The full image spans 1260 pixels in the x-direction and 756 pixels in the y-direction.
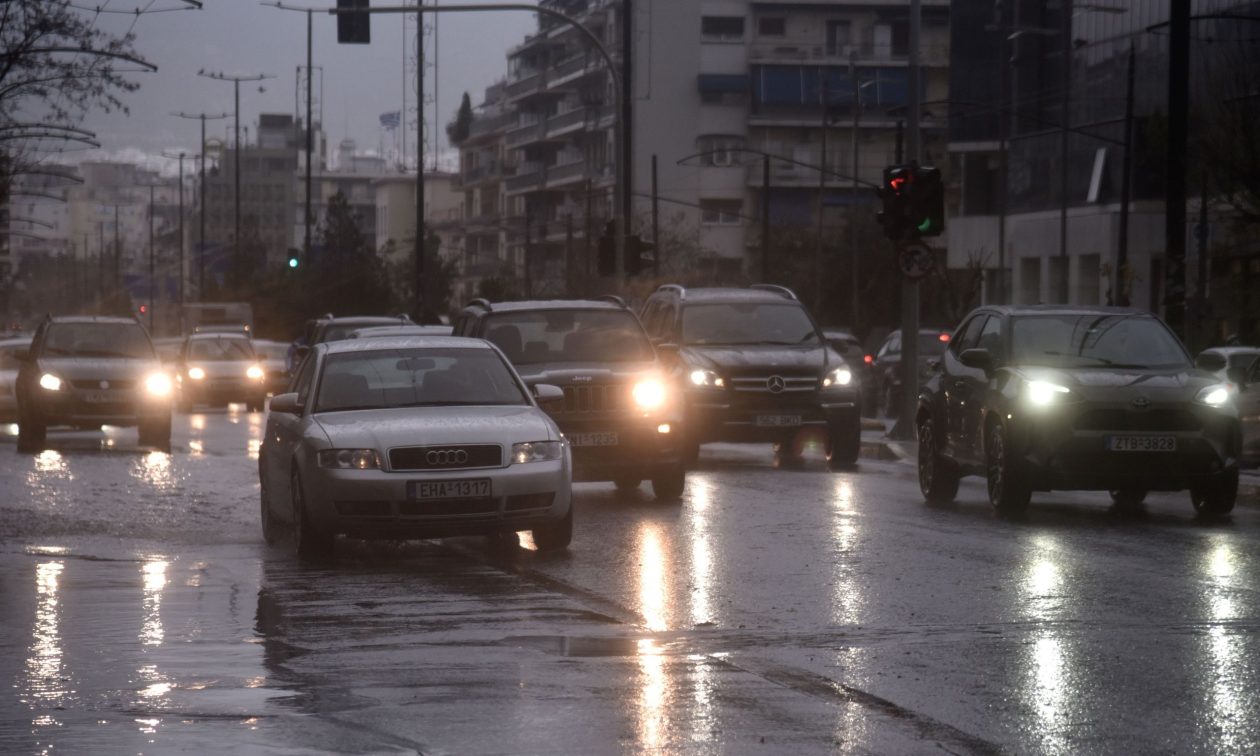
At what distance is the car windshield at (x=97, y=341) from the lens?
29344 mm

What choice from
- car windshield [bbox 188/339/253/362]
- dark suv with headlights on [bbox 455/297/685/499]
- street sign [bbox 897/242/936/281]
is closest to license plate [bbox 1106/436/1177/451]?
dark suv with headlights on [bbox 455/297/685/499]

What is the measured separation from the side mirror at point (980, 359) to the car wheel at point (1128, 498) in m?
1.72

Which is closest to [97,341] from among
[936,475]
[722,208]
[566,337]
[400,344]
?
[566,337]

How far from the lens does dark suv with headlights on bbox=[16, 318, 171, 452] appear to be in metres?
28.3

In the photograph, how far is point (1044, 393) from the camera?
1655 cm

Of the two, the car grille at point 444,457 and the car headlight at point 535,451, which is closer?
the car grille at point 444,457

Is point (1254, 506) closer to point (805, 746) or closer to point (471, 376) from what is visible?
point (471, 376)

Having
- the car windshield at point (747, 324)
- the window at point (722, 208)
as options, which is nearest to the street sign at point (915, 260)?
the car windshield at point (747, 324)

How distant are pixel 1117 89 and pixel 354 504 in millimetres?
57422

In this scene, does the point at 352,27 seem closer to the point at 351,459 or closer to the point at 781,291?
the point at 781,291

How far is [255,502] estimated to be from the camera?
19.3m

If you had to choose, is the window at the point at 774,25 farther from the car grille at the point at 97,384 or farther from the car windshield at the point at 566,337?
the car windshield at the point at 566,337

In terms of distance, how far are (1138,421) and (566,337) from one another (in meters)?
5.44

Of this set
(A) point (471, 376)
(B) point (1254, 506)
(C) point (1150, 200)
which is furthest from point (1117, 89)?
(A) point (471, 376)
